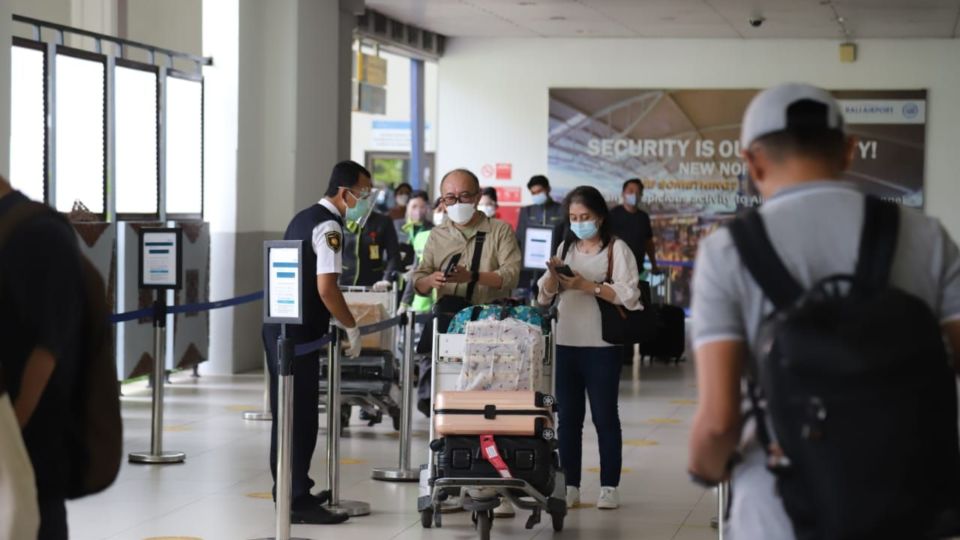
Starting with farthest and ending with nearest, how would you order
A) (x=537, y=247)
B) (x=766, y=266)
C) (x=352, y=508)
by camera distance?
(x=537, y=247), (x=352, y=508), (x=766, y=266)

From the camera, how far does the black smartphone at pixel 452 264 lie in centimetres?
768

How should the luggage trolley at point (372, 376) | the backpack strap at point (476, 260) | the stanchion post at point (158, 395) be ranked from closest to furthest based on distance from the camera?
the backpack strap at point (476, 260), the stanchion post at point (158, 395), the luggage trolley at point (372, 376)

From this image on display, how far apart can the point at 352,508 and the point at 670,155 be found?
15.7 metres

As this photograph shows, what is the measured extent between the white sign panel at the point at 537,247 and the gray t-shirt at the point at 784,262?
10.2 m

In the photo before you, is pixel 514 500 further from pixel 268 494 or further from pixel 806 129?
pixel 806 129

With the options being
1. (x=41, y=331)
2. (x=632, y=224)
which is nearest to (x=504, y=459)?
(x=41, y=331)

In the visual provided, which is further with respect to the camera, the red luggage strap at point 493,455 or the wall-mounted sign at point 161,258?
the wall-mounted sign at point 161,258

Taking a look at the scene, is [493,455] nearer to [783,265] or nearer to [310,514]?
[310,514]

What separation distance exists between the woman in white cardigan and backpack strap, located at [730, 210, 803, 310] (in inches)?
184

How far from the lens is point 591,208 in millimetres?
7594

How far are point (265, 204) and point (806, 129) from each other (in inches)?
478

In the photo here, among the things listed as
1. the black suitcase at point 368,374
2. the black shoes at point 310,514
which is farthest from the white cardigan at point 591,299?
the black suitcase at point 368,374

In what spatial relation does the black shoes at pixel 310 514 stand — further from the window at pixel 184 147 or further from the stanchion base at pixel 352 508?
the window at pixel 184 147

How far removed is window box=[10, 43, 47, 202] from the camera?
35.2 ft
